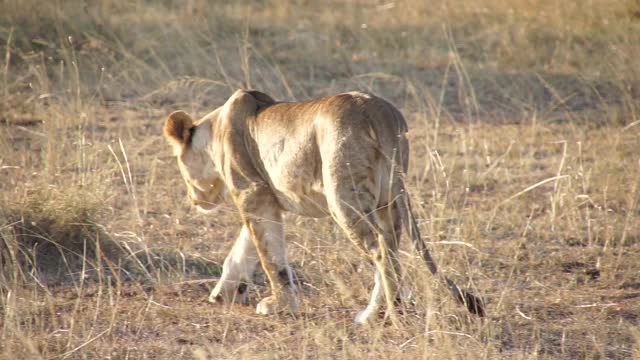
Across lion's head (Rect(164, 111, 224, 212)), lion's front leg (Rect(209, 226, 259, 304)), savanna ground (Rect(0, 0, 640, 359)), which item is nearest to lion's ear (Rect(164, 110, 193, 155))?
lion's head (Rect(164, 111, 224, 212))

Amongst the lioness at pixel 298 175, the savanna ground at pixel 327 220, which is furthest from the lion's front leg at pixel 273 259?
the savanna ground at pixel 327 220

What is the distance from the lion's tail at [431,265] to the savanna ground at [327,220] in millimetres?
64

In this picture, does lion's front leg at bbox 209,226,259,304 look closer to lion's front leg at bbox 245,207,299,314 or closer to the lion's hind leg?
lion's front leg at bbox 245,207,299,314

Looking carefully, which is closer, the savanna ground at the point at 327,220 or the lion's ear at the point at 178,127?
the savanna ground at the point at 327,220

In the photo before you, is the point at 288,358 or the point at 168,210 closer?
the point at 288,358

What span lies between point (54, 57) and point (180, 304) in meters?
5.29

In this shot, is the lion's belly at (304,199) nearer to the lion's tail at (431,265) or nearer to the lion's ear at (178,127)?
the lion's tail at (431,265)

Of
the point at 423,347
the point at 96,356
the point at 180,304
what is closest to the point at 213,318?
the point at 180,304

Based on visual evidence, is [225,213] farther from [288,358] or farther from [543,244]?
[288,358]

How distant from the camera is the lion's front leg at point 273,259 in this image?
5059mm

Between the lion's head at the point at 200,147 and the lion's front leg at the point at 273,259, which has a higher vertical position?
the lion's head at the point at 200,147

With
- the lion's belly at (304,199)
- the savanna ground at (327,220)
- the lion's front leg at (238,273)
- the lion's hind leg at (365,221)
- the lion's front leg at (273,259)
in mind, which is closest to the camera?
the lion's hind leg at (365,221)

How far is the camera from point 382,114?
472 centimetres

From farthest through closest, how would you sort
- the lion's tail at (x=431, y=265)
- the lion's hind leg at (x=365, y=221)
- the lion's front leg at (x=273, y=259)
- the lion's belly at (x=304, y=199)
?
the lion's front leg at (x=273, y=259)
the lion's belly at (x=304, y=199)
the lion's hind leg at (x=365, y=221)
the lion's tail at (x=431, y=265)
